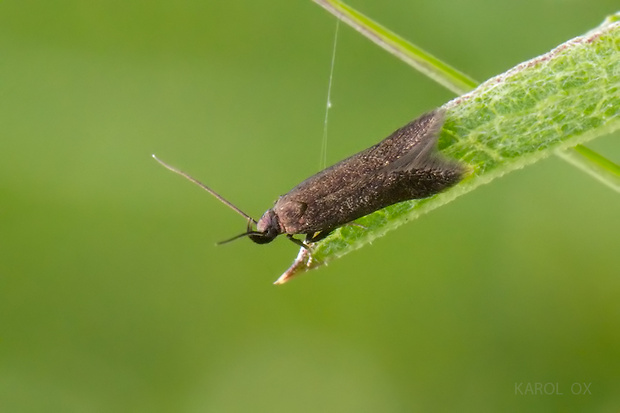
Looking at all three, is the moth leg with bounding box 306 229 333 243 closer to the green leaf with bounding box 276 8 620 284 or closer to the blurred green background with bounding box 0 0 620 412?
the green leaf with bounding box 276 8 620 284

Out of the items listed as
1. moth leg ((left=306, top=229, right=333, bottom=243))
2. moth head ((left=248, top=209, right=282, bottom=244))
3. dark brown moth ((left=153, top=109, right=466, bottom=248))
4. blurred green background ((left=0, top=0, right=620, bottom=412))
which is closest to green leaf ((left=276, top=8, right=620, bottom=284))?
dark brown moth ((left=153, top=109, right=466, bottom=248))

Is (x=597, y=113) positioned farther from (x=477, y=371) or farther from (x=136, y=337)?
(x=136, y=337)

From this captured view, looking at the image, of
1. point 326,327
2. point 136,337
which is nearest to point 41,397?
point 136,337

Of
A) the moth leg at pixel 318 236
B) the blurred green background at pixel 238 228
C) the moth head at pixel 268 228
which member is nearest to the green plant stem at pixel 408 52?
the moth leg at pixel 318 236

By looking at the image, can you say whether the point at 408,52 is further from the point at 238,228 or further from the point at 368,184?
the point at 238,228

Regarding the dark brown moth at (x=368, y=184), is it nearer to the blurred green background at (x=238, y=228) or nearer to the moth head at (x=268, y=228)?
the moth head at (x=268, y=228)

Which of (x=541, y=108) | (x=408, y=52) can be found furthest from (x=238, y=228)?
(x=541, y=108)
